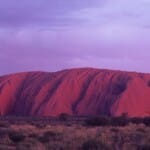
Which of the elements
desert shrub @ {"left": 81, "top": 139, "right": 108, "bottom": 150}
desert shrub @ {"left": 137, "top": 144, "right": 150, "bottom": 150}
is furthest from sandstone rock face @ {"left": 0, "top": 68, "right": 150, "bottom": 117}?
desert shrub @ {"left": 81, "top": 139, "right": 108, "bottom": 150}

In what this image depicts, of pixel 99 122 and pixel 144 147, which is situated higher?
pixel 144 147

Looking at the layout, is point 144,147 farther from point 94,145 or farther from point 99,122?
point 99,122

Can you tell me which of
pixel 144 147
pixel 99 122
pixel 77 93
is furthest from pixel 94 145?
pixel 77 93

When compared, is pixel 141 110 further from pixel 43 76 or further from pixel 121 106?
pixel 43 76

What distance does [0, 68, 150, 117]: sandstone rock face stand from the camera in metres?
95.1

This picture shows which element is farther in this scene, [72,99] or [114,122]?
[72,99]

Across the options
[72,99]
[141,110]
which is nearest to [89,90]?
[72,99]

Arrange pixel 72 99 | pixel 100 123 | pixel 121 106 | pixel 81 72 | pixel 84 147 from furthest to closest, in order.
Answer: pixel 81 72 < pixel 72 99 < pixel 121 106 < pixel 100 123 < pixel 84 147

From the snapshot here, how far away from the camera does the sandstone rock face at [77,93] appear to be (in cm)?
9506

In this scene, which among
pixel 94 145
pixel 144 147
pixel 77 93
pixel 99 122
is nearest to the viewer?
pixel 94 145

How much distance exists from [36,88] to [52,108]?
30.1 feet

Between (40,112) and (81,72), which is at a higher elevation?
(81,72)

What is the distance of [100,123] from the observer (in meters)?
60.4

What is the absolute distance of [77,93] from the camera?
102 metres
